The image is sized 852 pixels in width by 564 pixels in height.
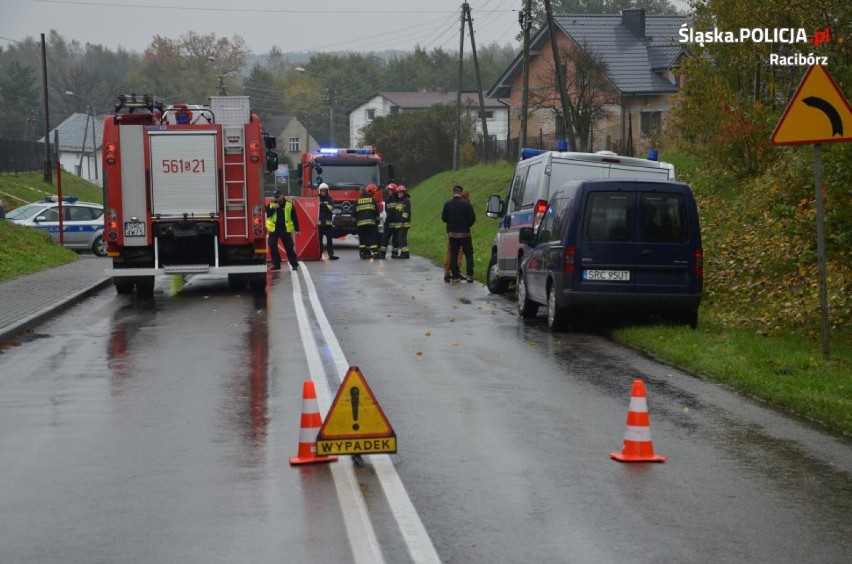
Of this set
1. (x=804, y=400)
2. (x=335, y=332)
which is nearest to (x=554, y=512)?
(x=804, y=400)

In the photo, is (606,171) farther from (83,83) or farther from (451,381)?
(83,83)

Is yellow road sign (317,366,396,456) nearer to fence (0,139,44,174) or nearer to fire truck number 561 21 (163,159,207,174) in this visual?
fire truck number 561 21 (163,159,207,174)

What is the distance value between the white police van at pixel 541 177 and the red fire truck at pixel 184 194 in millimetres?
4107

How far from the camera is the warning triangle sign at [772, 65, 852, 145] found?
12117 millimetres

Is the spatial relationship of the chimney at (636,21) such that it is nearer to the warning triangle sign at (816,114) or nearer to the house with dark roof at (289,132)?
the warning triangle sign at (816,114)

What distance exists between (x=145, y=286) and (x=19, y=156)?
45.2m

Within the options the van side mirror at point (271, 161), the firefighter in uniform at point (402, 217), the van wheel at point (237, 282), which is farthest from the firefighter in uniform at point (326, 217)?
the van wheel at point (237, 282)

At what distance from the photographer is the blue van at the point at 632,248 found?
15.6m

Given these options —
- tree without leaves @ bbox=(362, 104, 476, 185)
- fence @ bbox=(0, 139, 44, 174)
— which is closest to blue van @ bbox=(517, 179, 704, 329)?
fence @ bbox=(0, 139, 44, 174)

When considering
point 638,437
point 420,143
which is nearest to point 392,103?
point 420,143

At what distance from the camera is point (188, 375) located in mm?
12250

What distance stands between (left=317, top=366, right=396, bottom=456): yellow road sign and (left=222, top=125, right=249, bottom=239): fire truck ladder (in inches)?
568

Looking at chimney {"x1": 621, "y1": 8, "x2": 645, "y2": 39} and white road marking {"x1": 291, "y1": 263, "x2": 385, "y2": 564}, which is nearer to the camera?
white road marking {"x1": 291, "y1": 263, "x2": 385, "y2": 564}

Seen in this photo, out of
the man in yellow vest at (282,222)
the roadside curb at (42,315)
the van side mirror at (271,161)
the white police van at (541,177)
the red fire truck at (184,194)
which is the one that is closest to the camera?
the roadside curb at (42,315)
